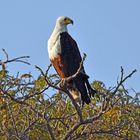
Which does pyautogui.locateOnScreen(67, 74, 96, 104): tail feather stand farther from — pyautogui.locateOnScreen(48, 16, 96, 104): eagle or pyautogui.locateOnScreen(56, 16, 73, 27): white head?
pyautogui.locateOnScreen(56, 16, 73, 27): white head

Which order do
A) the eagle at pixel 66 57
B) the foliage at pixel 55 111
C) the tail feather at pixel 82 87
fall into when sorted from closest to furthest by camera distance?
the foliage at pixel 55 111, the tail feather at pixel 82 87, the eagle at pixel 66 57

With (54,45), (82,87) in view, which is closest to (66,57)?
(54,45)

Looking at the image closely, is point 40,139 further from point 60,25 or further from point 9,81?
A: point 9,81

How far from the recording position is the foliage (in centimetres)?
505

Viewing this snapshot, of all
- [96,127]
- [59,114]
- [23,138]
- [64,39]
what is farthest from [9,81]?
[64,39]

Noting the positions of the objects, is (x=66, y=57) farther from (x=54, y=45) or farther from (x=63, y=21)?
(x=63, y=21)

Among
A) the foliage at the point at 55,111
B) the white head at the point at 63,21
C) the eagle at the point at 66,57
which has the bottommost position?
the foliage at the point at 55,111

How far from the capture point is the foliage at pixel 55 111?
505 centimetres

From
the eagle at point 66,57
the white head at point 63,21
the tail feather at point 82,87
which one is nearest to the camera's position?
the tail feather at point 82,87

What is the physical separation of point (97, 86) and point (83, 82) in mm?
187

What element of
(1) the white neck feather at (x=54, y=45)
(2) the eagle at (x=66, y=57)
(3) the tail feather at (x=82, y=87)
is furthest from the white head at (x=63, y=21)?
(3) the tail feather at (x=82, y=87)

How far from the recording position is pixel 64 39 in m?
7.50

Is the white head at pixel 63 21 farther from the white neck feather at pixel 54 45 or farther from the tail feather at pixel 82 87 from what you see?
the tail feather at pixel 82 87

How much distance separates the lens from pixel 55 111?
7.25 metres
